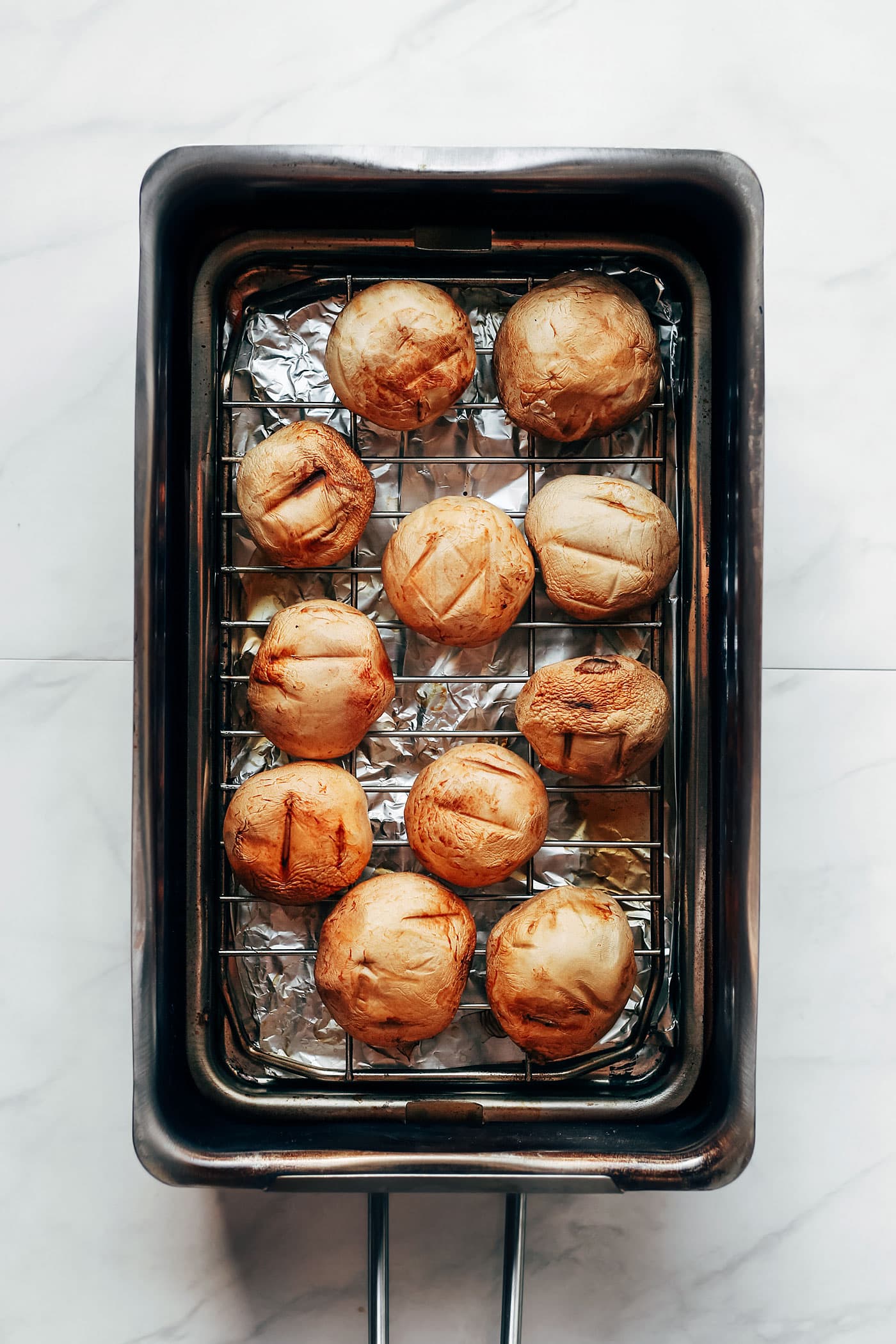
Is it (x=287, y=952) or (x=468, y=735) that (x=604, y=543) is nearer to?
(x=468, y=735)

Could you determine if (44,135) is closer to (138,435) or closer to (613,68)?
(138,435)

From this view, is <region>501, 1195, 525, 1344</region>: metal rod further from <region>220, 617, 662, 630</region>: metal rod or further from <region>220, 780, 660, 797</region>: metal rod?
<region>220, 617, 662, 630</region>: metal rod

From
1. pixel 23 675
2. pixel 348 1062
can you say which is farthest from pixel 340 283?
pixel 348 1062

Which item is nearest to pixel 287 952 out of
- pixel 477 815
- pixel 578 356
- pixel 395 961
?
pixel 395 961

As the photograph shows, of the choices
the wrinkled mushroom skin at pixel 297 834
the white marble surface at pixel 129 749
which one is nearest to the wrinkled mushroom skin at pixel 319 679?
the wrinkled mushroom skin at pixel 297 834

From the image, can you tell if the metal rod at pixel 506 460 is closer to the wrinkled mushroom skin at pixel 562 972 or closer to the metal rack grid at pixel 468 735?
the metal rack grid at pixel 468 735

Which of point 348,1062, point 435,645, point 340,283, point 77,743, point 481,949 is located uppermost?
point 340,283
